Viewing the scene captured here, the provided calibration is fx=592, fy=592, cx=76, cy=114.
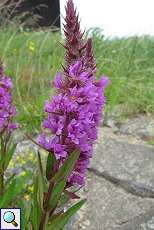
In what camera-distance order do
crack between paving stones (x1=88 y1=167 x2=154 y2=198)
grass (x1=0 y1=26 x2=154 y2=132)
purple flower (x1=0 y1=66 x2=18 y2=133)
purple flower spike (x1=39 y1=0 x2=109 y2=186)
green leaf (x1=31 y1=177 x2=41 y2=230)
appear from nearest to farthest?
purple flower spike (x1=39 y1=0 x2=109 y2=186), green leaf (x1=31 y1=177 x2=41 y2=230), purple flower (x1=0 y1=66 x2=18 y2=133), crack between paving stones (x1=88 y1=167 x2=154 y2=198), grass (x1=0 y1=26 x2=154 y2=132)

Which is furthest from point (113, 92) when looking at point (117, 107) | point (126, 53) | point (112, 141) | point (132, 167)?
point (126, 53)

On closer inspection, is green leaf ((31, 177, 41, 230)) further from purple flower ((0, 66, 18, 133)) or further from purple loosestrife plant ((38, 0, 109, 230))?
purple flower ((0, 66, 18, 133))

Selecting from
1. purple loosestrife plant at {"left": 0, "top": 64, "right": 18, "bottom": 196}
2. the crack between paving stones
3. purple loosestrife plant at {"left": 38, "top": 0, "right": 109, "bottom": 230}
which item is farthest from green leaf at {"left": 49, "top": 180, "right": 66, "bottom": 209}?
the crack between paving stones

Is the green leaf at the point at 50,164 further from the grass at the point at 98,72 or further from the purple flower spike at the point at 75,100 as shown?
the grass at the point at 98,72

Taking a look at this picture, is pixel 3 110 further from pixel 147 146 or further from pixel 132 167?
pixel 147 146

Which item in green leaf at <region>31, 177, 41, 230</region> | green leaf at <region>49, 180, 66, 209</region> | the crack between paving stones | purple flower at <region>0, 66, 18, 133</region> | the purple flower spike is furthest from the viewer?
the crack between paving stones

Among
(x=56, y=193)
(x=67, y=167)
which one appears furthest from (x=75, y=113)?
(x=56, y=193)

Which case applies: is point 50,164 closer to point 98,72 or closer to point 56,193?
point 56,193
